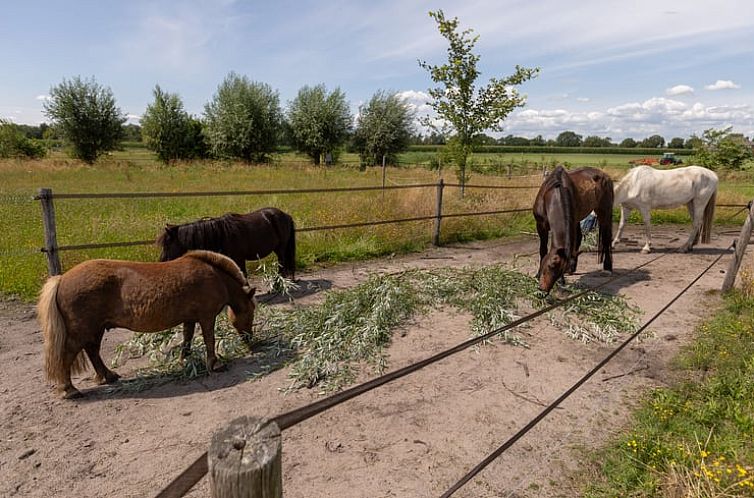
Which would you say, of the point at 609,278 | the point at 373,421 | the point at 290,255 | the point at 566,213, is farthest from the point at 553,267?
the point at 290,255

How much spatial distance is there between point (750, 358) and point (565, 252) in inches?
75.6

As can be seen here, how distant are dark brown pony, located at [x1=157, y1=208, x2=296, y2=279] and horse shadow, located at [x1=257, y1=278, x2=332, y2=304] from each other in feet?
0.82

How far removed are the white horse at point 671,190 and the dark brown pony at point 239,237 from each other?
6.80m

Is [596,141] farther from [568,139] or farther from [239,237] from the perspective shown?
[239,237]

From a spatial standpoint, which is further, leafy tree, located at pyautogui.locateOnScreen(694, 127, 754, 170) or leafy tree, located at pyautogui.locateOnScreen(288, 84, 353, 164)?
leafy tree, located at pyautogui.locateOnScreen(288, 84, 353, 164)

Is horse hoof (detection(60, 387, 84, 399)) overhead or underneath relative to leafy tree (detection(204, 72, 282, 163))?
underneath

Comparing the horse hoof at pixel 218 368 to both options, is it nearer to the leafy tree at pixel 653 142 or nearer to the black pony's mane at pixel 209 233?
the black pony's mane at pixel 209 233

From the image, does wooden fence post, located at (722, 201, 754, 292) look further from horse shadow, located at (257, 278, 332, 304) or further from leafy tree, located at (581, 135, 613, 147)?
leafy tree, located at (581, 135, 613, 147)

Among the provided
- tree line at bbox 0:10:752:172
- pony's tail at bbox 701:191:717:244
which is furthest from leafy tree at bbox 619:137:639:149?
pony's tail at bbox 701:191:717:244

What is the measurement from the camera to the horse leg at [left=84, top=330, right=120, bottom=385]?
11.1 feet

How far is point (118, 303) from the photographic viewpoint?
10.8ft

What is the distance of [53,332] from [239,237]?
7.51 feet

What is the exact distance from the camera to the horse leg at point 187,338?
12.3 ft

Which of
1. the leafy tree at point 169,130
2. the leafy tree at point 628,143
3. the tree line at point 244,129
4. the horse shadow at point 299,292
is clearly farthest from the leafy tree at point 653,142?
the horse shadow at point 299,292
